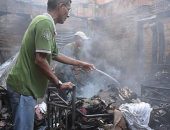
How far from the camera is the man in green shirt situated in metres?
3.12

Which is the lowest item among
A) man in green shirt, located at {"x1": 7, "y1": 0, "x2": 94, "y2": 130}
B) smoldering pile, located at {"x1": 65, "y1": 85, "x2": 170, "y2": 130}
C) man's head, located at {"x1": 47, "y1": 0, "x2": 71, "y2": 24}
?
smoldering pile, located at {"x1": 65, "y1": 85, "x2": 170, "y2": 130}

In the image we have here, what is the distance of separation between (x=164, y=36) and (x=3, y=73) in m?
5.10

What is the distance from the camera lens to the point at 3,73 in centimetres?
817

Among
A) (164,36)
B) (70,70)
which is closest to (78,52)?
(70,70)

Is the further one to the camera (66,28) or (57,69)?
(66,28)

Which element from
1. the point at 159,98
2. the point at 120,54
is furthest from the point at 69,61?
the point at 120,54

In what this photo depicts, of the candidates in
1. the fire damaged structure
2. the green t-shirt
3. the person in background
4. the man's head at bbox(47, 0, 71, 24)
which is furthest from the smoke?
the green t-shirt

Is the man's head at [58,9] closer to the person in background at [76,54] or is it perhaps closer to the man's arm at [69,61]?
the man's arm at [69,61]

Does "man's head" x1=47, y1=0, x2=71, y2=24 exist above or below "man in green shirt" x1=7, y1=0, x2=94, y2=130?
above

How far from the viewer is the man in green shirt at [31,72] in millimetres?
3121

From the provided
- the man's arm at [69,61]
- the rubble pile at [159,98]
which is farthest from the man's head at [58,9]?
the rubble pile at [159,98]

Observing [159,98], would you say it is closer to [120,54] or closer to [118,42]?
[120,54]

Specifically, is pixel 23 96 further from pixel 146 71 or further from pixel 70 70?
pixel 146 71

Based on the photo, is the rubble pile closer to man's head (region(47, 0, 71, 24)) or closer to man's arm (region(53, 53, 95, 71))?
man's arm (region(53, 53, 95, 71))
